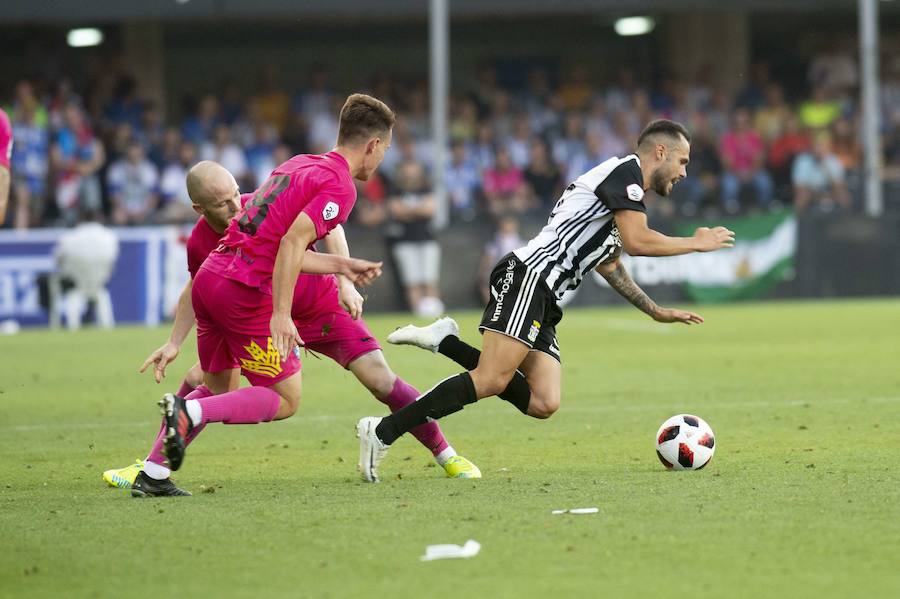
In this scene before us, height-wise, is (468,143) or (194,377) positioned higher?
(468,143)

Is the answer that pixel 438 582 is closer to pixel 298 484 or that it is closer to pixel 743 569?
pixel 743 569

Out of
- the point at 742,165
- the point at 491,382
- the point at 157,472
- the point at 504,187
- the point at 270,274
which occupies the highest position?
the point at 742,165

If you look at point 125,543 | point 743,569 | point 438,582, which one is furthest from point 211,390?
point 743,569

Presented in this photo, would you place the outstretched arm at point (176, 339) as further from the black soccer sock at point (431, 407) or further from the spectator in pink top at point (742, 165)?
the spectator in pink top at point (742, 165)

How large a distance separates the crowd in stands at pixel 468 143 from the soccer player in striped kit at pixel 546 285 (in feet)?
46.2

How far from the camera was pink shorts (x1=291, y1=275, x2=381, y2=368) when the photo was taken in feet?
24.7

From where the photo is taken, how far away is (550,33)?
31.4m

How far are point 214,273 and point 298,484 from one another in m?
1.15

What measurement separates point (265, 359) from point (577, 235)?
170cm

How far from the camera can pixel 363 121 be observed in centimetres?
706

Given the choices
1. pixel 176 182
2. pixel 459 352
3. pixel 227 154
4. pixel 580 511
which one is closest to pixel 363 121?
pixel 459 352

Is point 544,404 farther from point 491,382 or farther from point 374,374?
point 374,374

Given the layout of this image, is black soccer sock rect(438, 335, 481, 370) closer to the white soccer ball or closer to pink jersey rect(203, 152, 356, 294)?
the white soccer ball

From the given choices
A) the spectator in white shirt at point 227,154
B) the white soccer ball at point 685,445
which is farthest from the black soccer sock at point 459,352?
the spectator in white shirt at point 227,154
